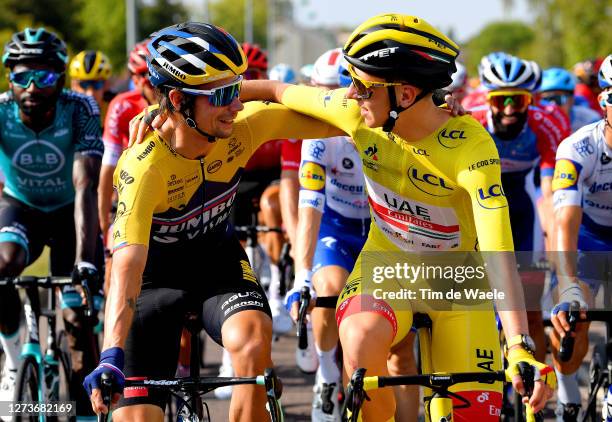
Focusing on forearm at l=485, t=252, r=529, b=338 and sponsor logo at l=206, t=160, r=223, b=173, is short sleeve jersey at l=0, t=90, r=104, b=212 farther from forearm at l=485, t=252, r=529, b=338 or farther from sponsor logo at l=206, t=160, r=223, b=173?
forearm at l=485, t=252, r=529, b=338

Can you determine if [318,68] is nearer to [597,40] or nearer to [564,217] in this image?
[564,217]

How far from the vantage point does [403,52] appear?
493 centimetres

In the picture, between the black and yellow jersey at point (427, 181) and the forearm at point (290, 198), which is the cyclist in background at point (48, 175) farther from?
the black and yellow jersey at point (427, 181)

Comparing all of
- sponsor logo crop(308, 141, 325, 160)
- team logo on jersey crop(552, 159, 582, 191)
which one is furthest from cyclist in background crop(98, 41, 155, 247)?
team logo on jersey crop(552, 159, 582, 191)

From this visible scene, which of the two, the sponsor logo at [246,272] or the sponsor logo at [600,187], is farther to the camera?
the sponsor logo at [600,187]

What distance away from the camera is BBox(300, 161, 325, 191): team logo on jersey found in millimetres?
6785

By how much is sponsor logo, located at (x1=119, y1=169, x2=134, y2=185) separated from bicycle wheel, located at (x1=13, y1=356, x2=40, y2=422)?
1.99m

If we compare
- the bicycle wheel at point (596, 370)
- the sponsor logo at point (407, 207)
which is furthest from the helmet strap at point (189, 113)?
the bicycle wheel at point (596, 370)

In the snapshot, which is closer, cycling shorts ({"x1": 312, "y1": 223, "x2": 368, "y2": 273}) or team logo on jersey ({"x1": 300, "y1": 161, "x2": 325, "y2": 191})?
team logo on jersey ({"x1": 300, "y1": 161, "x2": 325, "y2": 191})

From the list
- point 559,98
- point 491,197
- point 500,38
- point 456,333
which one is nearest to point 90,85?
point 559,98

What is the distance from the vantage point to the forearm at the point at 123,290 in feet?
15.2

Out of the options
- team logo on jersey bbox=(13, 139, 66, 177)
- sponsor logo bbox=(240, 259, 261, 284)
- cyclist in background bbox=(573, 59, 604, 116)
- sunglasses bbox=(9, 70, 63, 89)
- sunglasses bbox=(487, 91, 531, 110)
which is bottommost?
sponsor logo bbox=(240, 259, 261, 284)

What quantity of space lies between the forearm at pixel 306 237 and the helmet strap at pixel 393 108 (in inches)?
52.8

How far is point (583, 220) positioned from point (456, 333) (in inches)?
92.7
